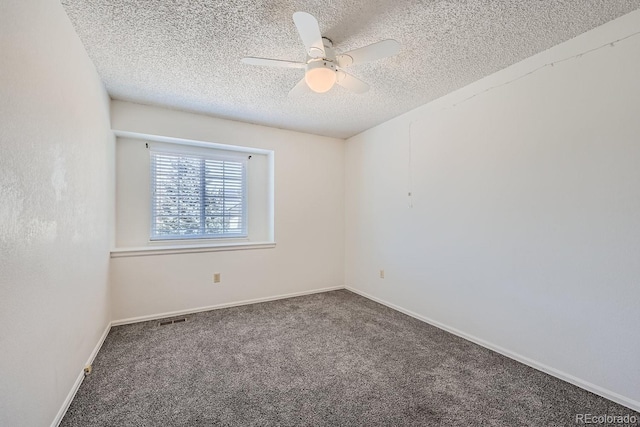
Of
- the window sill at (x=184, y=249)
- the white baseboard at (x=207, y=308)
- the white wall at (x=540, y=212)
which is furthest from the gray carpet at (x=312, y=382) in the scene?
the window sill at (x=184, y=249)

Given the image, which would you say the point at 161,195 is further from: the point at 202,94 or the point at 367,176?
the point at 367,176

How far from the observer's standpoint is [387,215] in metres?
3.43

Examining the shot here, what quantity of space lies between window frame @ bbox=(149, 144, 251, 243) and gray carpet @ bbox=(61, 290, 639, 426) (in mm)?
1042

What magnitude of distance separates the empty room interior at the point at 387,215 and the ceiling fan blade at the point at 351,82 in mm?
13

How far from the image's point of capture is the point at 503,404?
5.41 feet

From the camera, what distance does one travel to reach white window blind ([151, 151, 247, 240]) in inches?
128

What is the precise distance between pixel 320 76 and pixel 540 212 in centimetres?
185

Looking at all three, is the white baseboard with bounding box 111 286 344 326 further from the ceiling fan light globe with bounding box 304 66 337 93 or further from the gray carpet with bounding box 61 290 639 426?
the ceiling fan light globe with bounding box 304 66 337 93

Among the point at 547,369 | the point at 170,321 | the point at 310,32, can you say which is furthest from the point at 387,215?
the point at 170,321

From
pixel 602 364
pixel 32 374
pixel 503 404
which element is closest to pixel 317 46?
pixel 32 374

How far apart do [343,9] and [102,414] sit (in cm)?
269

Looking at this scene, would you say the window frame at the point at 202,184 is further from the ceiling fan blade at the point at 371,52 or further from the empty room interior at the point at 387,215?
the ceiling fan blade at the point at 371,52

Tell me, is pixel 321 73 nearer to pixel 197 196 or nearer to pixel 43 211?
pixel 43 211

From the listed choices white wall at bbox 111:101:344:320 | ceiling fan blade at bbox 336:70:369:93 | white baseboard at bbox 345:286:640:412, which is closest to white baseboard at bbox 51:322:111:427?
white wall at bbox 111:101:344:320
